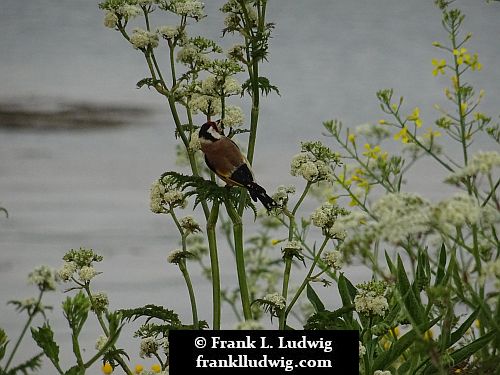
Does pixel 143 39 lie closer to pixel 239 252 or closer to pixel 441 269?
pixel 239 252

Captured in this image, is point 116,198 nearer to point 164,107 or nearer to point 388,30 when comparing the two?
point 164,107

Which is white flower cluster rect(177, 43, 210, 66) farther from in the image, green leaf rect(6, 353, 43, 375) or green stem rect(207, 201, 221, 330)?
green leaf rect(6, 353, 43, 375)

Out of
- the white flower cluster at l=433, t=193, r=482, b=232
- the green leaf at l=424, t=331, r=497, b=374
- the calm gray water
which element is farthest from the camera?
the calm gray water

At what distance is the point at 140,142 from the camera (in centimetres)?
259

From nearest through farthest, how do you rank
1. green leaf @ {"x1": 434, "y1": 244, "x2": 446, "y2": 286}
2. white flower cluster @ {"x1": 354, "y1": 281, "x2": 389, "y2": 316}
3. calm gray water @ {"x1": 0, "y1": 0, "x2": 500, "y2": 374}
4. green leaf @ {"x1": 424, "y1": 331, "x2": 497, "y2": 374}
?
white flower cluster @ {"x1": 354, "y1": 281, "x2": 389, "y2": 316} < green leaf @ {"x1": 424, "y1": 331, "x2": 497, "y2": 374} < green leaf @ {"x1": 434, "y1": 244, "x2": 446, "y2": 286} < calm gray water @ {"x1": 0, "y1": 0, "x2": 500, "y2": 374}

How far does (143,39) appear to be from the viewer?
1.39 metres

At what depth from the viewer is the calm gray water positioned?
246cm

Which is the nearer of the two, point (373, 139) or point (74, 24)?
point (373, 139)

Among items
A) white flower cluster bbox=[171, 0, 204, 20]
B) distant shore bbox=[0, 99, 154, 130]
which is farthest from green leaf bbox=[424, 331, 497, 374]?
distant shore bbox=[0, 99, 154, 130]

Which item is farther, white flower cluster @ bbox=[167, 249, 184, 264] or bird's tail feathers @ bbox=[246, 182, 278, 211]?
white flower cluster @ bbox=[167, 249, 184, 264]

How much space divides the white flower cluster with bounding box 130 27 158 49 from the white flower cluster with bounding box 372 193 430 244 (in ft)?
2.18

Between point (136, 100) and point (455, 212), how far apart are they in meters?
1.95

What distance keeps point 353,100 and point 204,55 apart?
1293 millimetres

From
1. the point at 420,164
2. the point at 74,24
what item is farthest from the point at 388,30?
the point at 74,24
